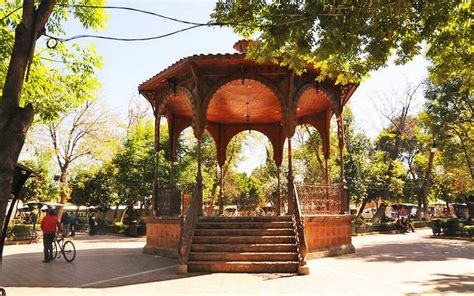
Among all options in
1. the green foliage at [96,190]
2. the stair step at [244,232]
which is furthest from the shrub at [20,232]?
the stair step at [244,232]

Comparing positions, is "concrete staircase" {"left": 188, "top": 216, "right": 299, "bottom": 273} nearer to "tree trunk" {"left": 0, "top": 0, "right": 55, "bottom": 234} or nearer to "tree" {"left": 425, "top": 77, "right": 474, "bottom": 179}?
"tree trunk" {"left": 0, "top": 0, "right": 55, "bottom": 234}

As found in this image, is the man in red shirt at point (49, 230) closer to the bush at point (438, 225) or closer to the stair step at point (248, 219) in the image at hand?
the stair step at point (248, 219)

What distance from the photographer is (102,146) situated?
115 ft

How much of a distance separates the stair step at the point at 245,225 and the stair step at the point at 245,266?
5.47 feet

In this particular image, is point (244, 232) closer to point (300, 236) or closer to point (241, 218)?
point (241, 218)

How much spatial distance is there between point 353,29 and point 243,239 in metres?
6.21

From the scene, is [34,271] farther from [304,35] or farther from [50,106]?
[304,35]

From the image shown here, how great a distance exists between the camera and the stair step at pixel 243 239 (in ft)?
36.0

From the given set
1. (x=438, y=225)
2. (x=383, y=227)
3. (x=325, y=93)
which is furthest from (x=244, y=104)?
(x=383, y=227)

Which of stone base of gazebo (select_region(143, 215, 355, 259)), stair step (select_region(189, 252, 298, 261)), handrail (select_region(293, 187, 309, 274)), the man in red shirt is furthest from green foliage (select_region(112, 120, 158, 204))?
stair step (select_region(189, 252, 298, 261))

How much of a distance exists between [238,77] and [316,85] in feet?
8.89

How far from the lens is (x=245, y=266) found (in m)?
10.1

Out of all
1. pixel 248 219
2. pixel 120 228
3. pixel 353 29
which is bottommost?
pixel 120 228

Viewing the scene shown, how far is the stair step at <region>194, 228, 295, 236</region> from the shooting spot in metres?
11.3
